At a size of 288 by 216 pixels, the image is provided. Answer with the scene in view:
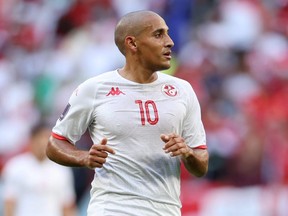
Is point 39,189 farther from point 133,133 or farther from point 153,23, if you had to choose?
point 153,23

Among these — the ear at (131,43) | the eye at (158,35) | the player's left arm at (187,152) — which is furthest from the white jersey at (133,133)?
the eye at (158,35)

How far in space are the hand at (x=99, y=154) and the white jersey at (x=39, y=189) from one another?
3.84m

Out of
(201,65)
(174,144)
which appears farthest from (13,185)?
(201,65)

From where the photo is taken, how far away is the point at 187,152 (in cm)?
727

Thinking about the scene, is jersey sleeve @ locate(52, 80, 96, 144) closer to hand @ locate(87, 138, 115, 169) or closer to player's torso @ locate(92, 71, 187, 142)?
player's torso @ locate(92, 71, 187, 142)

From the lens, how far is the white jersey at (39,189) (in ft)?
36.2

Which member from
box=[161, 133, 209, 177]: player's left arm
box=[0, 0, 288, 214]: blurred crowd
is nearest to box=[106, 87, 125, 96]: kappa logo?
box=[161, 133, 209, 177]: player's left arm

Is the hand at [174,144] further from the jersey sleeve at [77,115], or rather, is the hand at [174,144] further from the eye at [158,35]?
the eye at [158,35]

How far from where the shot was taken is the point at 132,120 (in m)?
7.54

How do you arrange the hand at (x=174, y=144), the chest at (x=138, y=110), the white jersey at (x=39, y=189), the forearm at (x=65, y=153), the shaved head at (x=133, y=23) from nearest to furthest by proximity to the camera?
the hand at (x=174, y=144)
the forearm at (x=65, y=153)
the chest at (x=138, y=110)
the shaved head at (x=133, y=23)
the white jersey at (x=39, y=189)

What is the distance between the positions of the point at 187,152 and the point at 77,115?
0.83m

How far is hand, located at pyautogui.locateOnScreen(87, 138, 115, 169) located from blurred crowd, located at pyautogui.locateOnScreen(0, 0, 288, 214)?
5615 millimetres

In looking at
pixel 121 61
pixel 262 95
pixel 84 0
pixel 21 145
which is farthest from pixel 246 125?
pixel 84 0

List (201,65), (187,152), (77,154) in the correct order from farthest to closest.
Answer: (201,65) < (77,154) < (187,152)
